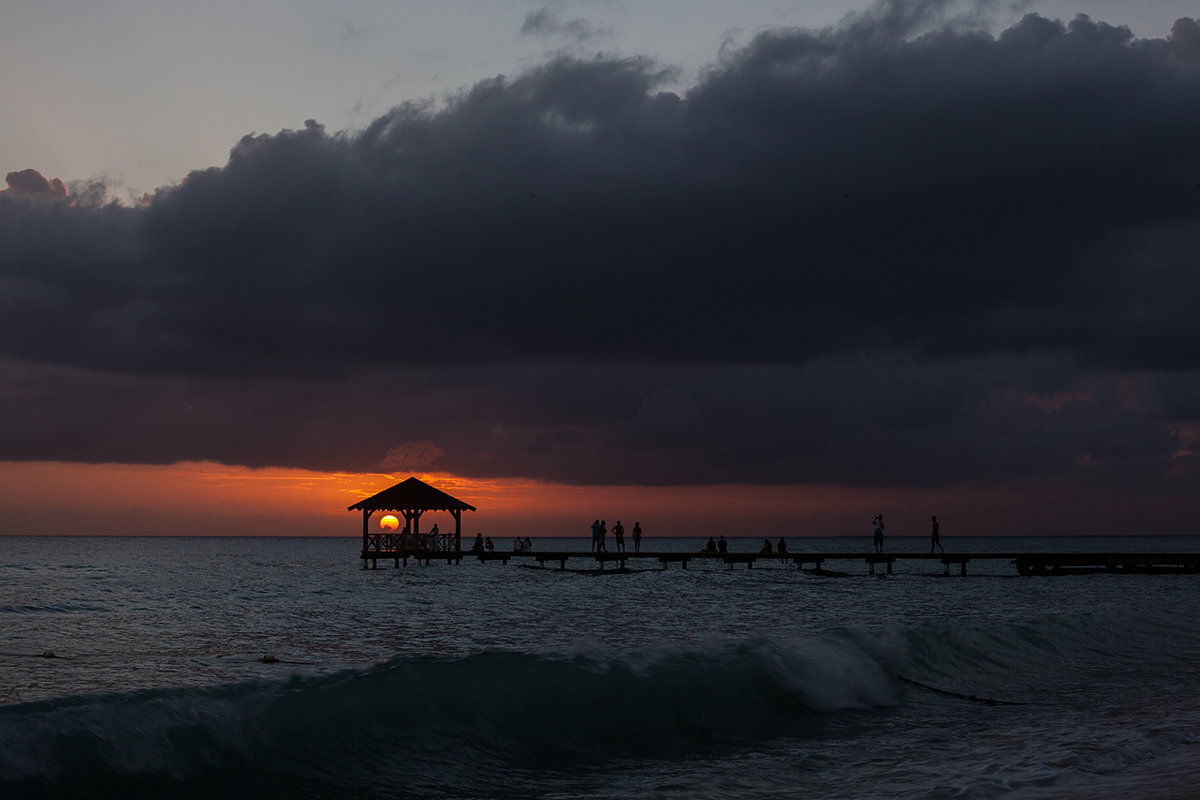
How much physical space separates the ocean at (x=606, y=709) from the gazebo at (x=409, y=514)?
86.5ft

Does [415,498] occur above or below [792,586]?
above

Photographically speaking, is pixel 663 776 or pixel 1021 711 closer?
pixel 663 776

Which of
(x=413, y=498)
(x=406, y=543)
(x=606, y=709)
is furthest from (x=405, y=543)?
(x=606, y=709)

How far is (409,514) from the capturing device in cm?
5441

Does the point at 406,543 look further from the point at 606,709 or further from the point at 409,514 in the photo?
the point at 606,709

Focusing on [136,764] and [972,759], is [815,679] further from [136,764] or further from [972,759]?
[136,764]

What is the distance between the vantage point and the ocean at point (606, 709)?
8406 mm

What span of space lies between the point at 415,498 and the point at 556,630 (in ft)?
101

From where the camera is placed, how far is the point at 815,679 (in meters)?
13.4

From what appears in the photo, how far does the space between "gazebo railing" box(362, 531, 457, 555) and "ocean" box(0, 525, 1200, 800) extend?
102ft

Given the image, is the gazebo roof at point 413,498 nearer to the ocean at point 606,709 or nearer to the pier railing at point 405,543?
the pier railing at point 405,543

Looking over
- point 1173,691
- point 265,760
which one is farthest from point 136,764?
point 1173,691

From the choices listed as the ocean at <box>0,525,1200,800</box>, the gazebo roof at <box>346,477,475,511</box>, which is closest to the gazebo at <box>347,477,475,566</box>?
the gazebo roof at <box>346,477,475,511</box>

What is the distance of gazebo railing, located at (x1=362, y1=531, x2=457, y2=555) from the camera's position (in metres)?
54.8
